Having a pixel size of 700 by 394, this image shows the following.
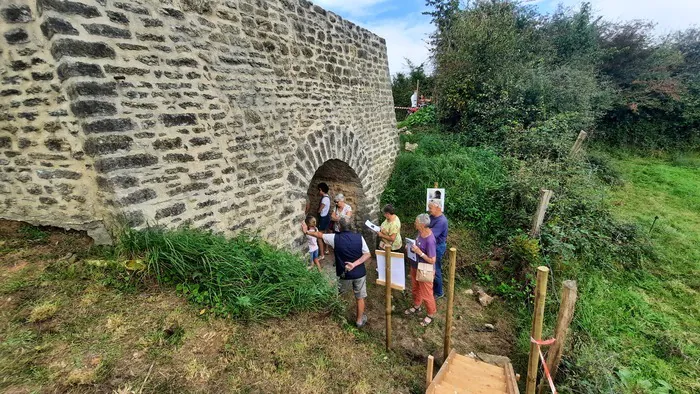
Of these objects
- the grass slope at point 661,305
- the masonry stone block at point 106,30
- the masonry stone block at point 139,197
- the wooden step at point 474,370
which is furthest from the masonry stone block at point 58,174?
the grass slope at point 661,305

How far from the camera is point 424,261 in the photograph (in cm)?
488

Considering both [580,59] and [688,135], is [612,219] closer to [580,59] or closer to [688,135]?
[580,59]

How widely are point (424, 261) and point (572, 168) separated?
561 centimetres

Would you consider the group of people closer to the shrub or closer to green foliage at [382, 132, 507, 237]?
green foliage at [382, 132, 507, 237]

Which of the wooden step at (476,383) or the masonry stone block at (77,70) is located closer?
the masonry stone block at (77,70)

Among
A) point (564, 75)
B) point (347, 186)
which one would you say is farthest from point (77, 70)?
point (564, 75)

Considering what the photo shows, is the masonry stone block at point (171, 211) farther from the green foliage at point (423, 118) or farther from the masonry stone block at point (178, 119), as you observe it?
the green foliage at point (423, 118)

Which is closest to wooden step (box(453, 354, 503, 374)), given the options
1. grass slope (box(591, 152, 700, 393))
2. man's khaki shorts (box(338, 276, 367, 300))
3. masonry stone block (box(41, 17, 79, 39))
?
grass slope (box(591, 152, 700, 393))

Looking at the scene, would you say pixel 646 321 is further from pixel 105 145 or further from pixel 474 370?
pixel 105 145

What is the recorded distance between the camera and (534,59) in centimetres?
1195

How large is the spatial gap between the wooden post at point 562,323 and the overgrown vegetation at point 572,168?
0.26m

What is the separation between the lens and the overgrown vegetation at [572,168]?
13.9ft

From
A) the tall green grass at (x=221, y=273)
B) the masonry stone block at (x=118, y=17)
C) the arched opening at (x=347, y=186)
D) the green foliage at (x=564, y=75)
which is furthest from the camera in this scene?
→ the green foliage at (x=564, y=75)

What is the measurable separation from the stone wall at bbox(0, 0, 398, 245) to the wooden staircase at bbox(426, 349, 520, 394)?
2757 mm
